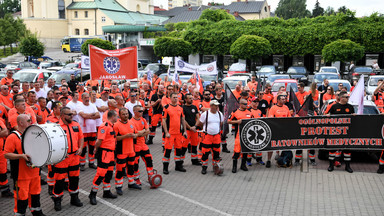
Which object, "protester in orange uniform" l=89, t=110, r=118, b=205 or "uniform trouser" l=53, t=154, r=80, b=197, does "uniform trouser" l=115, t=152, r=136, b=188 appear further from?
"uniform trouser" l=53, t=154, r=80, b=197

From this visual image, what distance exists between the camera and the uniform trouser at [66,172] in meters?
7.21

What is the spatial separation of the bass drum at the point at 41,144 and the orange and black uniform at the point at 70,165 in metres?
0.90

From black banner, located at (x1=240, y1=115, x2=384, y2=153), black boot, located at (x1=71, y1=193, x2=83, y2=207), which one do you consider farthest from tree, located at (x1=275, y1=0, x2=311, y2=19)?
black boot, located at (x1=71, y1=193, x2=83, y2=207)

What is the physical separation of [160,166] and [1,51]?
7202 centimetres

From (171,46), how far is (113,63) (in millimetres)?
→ 30063

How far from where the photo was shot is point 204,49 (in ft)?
147

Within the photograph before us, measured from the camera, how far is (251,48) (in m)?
37.6

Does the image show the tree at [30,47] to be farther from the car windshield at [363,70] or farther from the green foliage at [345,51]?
the car windshield at [363,70]

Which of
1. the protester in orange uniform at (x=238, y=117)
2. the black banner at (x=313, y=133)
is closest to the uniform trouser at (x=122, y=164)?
the protester in orange uniform at (x=238, y=117)

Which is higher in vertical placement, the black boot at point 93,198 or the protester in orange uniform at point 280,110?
the protester in orange uniform at point 280,110

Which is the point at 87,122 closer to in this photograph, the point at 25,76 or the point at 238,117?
the point at 238,117

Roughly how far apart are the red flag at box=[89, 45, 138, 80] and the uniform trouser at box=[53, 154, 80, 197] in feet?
18.6

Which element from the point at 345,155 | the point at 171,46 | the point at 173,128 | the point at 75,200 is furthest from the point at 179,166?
the point at 171,46

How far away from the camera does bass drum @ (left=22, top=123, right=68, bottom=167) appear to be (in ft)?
20.1
